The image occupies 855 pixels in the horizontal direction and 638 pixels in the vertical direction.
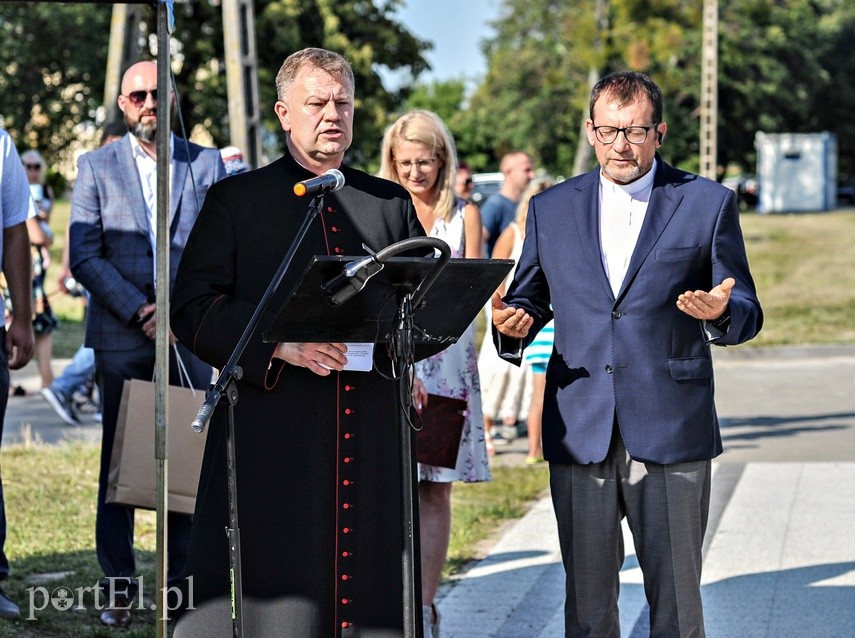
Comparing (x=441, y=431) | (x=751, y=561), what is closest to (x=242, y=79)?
(x=751, y=561)

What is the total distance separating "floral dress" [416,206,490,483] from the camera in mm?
5348

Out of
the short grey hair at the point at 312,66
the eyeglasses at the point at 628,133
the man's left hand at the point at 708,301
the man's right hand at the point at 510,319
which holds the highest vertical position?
the short grey hair at the point at 312,66

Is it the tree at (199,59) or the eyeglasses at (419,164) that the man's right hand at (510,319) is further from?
the tree at (199,59)

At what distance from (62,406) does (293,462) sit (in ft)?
24.8

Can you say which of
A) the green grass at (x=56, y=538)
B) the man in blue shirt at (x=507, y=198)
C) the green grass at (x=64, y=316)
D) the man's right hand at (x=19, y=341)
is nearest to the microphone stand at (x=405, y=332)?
the green grass at (x=56, y=538)

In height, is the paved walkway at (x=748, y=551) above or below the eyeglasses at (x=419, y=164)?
below

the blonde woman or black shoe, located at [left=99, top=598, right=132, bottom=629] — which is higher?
the blonde woman

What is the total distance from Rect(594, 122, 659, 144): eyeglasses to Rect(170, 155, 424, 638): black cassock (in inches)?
36.7

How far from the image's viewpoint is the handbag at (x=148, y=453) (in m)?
5.10

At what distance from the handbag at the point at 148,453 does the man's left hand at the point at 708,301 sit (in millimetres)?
2101

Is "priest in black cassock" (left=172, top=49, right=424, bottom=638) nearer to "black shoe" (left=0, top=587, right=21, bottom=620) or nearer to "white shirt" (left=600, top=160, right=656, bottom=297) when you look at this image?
"white shirt" (left=600, top=160, right=656, bottom=297)

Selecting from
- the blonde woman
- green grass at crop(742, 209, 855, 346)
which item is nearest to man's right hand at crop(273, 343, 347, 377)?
the blonde woman

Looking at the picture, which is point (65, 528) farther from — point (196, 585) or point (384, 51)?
point (384, 51)

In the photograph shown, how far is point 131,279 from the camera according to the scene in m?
5.60
